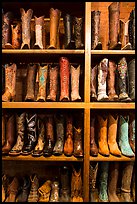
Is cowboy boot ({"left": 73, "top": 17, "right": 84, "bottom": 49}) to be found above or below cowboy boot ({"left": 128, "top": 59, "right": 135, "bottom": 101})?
above

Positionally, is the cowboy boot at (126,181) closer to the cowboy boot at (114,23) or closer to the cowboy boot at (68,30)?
the cowboy boot at (114,23)

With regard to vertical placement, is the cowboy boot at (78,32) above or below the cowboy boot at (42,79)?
above

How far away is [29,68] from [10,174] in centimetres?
98

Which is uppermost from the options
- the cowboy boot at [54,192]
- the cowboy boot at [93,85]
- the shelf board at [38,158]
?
the cowboy boot at [93,85]

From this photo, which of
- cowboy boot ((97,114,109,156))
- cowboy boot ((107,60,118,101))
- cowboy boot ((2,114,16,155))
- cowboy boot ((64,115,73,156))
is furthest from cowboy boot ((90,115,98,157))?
cowboy boot ((2,114,16,155))

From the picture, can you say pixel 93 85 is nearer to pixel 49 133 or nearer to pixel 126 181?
pixel 49 133

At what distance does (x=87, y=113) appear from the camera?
5.07 feet

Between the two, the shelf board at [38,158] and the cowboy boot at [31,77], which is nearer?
the shelf board at [38,158]

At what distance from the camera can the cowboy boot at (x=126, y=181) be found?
5.49ft

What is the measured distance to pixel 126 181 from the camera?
1.69 m

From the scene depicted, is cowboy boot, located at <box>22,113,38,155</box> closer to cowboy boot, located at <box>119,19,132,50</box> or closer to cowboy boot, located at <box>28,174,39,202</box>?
cowboy boot, located at <box>28,174,39,202</box>

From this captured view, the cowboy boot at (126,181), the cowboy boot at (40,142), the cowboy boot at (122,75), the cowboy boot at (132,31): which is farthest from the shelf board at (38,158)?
the cowboy boot at (132,31)

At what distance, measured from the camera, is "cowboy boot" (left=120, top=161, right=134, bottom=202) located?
1.67m

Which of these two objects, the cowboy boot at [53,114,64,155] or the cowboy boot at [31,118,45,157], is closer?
the cowboy boot at [31,118,45,157]
